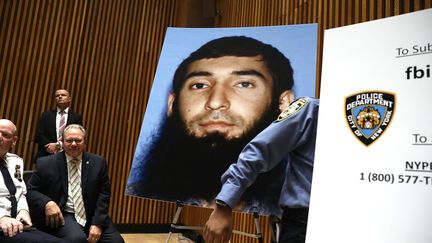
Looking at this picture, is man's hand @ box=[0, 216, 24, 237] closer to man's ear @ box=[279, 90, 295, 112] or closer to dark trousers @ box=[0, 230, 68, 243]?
dark trousers @ box=[0, 230, 68, 243]

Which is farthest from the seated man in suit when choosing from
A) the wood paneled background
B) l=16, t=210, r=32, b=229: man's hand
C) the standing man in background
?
the wood paneled background

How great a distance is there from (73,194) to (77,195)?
32 mm

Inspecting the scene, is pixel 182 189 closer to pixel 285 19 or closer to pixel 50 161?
pixel 50 161

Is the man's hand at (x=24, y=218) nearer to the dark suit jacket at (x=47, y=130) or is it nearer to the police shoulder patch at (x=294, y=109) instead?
the police shoulder patch at (x=294, y=109)

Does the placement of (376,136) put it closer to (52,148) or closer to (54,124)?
(52,148)

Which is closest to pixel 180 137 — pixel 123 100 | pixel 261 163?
pixel 261 163

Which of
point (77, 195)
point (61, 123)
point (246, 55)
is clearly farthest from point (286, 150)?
point (61, 123)

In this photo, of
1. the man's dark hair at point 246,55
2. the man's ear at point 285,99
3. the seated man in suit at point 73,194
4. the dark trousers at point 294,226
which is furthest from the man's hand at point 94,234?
the man's ear at point 285,99

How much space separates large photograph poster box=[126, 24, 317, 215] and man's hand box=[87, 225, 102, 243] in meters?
0.45

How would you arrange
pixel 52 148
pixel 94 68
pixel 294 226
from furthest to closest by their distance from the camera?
pixel 94 68
pixel 52 148
pixel 294 226

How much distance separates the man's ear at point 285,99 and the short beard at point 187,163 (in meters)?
0.08

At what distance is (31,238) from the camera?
2.23 meters

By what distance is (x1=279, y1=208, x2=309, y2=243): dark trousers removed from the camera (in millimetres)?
1567

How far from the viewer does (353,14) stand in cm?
294
